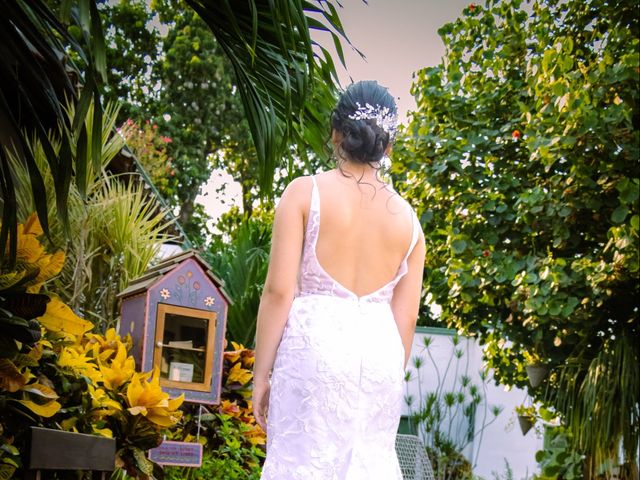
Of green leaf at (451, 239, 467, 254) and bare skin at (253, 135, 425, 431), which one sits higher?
green leaf at (451, 239, 467, 254)

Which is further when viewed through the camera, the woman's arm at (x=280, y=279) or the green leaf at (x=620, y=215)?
the green leaf at (x=620, y=215)

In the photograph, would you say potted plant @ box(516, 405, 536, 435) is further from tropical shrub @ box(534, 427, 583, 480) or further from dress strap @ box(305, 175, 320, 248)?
dress strap @ box(305, 175, 320, 248)

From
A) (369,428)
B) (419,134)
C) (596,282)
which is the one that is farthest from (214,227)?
(369,428)

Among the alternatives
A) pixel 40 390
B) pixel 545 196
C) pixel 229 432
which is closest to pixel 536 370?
pixel 545 196

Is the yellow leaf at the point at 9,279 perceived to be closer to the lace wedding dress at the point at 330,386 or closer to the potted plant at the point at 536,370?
the lace wedding dress at the point at 330,386

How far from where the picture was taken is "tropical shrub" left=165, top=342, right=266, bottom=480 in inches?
180

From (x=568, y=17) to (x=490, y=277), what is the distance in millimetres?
2107

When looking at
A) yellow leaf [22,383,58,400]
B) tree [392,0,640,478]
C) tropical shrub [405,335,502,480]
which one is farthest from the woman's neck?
tropical shrub [405,335,502,480]

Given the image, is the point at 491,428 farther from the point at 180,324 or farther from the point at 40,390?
the point at 40,390

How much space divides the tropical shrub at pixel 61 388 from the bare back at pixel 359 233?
2.57 ft

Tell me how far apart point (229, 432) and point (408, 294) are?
8.11 ft

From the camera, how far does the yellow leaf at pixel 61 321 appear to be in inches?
102

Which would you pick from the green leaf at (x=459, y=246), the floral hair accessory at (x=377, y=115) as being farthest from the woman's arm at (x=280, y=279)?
the green leaf at (x=459, y=246)

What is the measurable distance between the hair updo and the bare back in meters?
0.07
